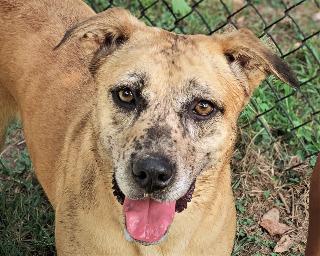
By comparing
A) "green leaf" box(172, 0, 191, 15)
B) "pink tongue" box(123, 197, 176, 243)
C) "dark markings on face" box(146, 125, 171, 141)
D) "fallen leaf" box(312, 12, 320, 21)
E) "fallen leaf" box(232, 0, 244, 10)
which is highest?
"fallen leaf" box(312, 12, 320, 21)

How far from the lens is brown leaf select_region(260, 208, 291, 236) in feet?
15.5

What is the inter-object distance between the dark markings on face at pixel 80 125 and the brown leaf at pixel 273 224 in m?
1.60

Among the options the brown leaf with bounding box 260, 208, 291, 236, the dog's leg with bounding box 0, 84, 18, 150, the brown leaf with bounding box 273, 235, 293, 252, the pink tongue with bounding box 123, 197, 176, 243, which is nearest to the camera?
the pink tongue with bounding box 123, 197, 176, 243

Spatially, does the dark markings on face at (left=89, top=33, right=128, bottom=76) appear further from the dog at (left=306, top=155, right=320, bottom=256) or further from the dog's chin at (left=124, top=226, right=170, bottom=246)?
the dog at (left=306, top=155, right=320, bottom=256)

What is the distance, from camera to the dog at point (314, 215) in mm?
3364

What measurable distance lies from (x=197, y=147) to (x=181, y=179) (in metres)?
0.18

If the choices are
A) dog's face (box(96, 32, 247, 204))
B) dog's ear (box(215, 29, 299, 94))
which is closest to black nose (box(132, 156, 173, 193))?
dog's face (box(96, 32, 247, 204))

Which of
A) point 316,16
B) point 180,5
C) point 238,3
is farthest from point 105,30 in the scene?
point 316,16

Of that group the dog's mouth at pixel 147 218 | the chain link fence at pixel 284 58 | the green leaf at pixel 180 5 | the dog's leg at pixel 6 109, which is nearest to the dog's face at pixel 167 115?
the dog's mouth at pixel 147 218

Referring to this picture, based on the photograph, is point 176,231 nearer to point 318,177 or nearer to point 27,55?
point 318,177

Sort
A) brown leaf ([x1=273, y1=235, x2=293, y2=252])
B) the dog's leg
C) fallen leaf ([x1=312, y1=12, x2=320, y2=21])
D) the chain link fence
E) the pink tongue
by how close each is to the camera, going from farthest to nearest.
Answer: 1. fallen leaf ([x1=312, y1=12, x2=320, y2=21])
2. the chain link fence
3. brown leaf ([x1=273, y1=235, x2=293, y2=252])
4. the dog's leg
5. the pink tongue

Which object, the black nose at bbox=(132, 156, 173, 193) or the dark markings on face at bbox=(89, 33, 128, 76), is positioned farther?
the dark markings on face at bbox=(89, 33, 128, 76)

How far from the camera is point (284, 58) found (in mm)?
5477

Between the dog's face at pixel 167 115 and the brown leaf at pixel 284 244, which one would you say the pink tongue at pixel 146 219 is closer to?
the dog's face at pixel 167 115
